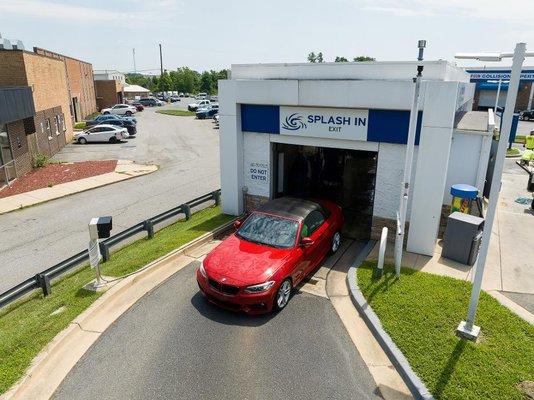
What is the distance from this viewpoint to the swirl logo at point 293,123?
1166 centimetres

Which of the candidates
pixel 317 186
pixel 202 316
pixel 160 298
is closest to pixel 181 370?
pixel 202 316

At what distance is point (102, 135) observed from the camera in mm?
31828

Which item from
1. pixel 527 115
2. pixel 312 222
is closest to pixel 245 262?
pixel 312 222

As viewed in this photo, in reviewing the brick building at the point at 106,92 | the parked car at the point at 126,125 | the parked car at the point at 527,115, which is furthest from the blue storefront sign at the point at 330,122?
the brick building at the point at 106,92

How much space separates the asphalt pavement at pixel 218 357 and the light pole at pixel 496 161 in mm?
1984

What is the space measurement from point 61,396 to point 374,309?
18.2 feet

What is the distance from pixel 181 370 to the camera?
21.2 feet

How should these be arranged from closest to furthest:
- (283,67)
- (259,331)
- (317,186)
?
(259,331)
(283,67)
(317,186)

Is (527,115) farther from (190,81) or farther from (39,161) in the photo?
(190,81)

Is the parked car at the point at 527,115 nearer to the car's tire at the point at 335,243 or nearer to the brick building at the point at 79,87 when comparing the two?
the car's tire at the point at 335,243

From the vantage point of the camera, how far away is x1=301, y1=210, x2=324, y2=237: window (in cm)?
927

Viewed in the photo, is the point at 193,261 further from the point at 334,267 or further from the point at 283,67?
the point at 283,67

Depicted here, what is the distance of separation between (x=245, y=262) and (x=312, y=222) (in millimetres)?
2209

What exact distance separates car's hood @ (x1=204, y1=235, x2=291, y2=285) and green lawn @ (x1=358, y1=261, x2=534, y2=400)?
81.5 inches
